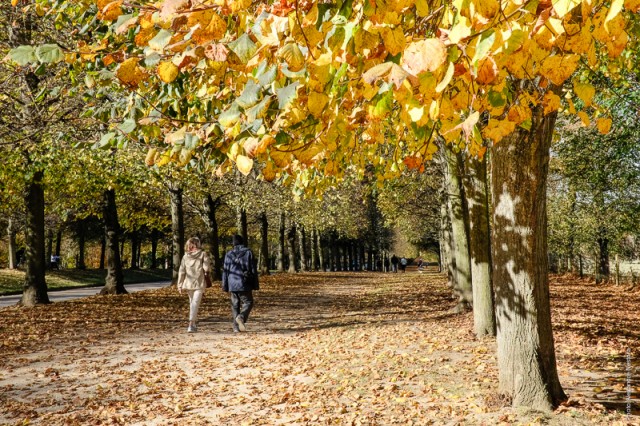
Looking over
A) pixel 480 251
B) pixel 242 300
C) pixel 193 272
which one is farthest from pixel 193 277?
pixel 480 251

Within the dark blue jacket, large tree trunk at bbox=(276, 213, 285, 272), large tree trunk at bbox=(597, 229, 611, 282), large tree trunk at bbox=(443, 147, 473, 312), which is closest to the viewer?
the dark blue jacket

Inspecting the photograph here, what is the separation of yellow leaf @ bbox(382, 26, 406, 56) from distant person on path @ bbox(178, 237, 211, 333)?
29.8ft

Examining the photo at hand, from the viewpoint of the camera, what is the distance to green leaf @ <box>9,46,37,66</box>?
10.1ft

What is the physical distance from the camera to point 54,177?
13328mm

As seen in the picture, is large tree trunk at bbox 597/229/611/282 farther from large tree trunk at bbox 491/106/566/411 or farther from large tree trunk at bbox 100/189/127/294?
large tree trunk at bbox 491/106/566/411

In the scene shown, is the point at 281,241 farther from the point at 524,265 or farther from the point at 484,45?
the point at 484,45

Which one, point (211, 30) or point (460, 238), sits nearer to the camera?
point (211, 30)

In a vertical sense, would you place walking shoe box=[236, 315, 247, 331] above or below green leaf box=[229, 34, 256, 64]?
below

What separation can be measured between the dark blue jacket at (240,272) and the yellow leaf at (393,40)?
8440 millimetres

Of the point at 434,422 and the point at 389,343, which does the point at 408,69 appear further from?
the point at 389,343

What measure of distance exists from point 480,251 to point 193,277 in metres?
5.94

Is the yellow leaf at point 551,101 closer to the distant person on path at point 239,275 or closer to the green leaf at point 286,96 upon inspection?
the green leaf at point 286,96

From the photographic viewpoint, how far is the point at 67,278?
29312 mm

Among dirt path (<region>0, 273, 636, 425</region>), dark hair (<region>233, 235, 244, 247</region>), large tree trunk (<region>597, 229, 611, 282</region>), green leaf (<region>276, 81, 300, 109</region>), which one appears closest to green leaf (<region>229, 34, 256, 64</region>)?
green leaf (<region>276, 81, 300, 109</region>)
